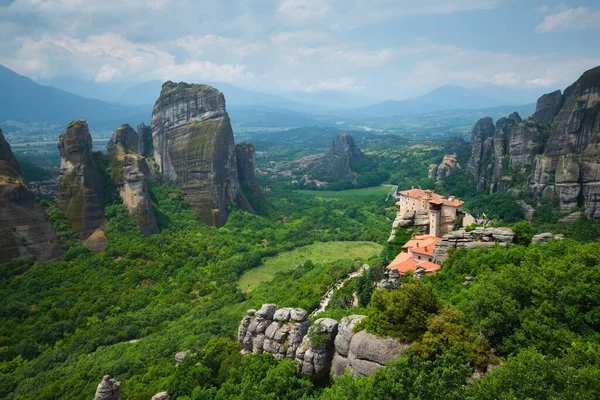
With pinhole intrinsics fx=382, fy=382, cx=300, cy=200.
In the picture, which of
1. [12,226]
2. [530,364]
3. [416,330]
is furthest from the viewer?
[12,226]

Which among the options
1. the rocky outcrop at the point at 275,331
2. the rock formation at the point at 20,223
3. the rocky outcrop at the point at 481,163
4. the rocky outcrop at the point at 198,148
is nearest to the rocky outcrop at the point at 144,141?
the rocky outcrop at the point at 198,148

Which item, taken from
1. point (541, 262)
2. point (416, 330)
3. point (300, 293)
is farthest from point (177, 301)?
point (541, 262)

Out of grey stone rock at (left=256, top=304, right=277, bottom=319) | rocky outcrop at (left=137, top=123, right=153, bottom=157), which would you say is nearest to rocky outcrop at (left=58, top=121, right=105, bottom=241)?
rocky outcrop at (left=137, top=123, right=153, bottom=157)

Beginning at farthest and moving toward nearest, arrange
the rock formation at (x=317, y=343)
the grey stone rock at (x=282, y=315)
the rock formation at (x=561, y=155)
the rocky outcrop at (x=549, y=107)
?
1. the rocky outcrop at (x=549, y=107)
2. the rock formation at (x=561, y=155)
3. the grey stone rock at (x=282, y=315)
4. the rock formation at (x=317, y=343)

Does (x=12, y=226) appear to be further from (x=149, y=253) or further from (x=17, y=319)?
(x=149, y=253)

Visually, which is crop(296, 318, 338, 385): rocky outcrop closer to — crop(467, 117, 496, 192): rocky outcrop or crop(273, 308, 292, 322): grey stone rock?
crop(273, 308, 292, 322): grey stone rock

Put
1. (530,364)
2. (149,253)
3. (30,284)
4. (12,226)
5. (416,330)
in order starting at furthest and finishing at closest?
1. (149,253)
2. (12,226)
3. (30,284)
4. (416,330)
5. (530,364)

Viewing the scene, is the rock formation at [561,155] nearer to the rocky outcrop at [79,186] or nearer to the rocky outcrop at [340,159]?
the rocky outcrop at [340,159]

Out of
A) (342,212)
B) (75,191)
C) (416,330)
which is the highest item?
(75,191)
